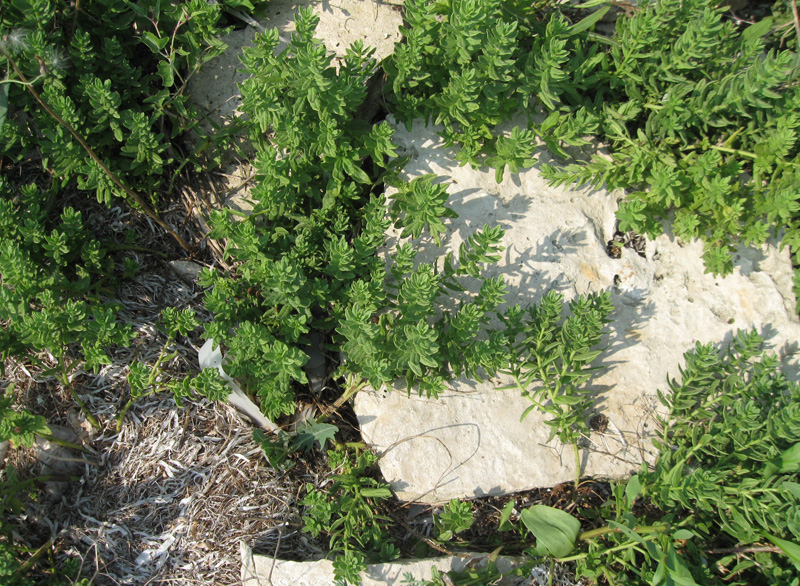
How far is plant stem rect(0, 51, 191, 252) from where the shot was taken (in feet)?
9.87

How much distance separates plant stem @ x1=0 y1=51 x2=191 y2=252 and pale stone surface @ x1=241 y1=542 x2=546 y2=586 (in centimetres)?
179

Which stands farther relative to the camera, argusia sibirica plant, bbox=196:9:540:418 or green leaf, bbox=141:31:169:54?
green leaf, bbox=141:31:169:54

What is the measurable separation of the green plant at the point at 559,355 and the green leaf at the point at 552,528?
0.27 metres

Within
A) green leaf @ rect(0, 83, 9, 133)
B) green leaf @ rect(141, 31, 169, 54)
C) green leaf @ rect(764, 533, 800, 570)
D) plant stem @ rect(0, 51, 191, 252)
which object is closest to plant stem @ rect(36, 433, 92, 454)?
plant stem @ rect(0, 51, 191, 252)

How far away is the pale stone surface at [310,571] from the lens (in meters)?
2.95

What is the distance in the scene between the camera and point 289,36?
383 cm

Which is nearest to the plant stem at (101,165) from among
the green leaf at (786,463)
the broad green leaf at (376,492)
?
the broad green leaf at (376,492)

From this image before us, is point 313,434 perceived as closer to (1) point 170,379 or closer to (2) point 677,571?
(1) point 170,379

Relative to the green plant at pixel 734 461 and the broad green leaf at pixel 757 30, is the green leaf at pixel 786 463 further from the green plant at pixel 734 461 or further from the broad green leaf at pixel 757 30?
the broad green leaf at pixel 757 30

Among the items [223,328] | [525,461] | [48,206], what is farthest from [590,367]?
[48,206]

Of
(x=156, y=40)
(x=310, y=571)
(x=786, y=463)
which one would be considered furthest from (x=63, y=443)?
(x=786, y=463)

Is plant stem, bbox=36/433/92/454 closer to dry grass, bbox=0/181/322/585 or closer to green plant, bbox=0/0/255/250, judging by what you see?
dry grass, bbox=0/181/322/585

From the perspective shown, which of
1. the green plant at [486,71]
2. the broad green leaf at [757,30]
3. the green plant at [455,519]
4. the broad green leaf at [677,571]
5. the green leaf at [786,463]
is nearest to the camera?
the broad green leaf at [677,571]

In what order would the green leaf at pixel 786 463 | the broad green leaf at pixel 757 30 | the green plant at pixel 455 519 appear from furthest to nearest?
the broad green leaf at pixel 757 30
the green plant at pixel 455 519
the green leaf at pixel 786 463
